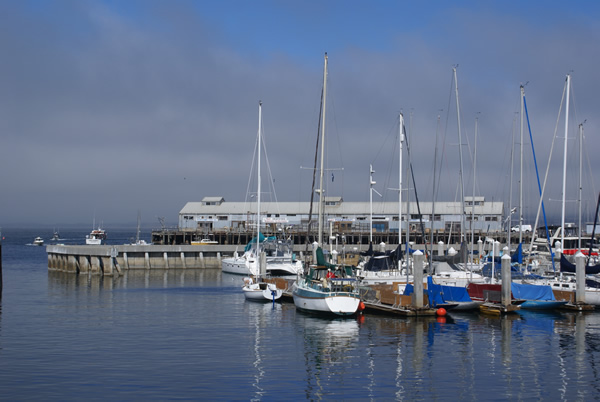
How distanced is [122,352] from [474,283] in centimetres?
2583

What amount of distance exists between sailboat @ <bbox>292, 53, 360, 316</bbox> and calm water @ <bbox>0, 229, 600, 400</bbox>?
1.02 metres

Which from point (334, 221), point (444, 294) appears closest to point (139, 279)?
point (444, 294)

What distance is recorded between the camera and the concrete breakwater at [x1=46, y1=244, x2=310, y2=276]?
71875mm

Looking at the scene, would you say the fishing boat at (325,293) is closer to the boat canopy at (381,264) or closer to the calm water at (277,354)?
the calm water at (277,354)

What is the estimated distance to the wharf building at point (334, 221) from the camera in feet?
343

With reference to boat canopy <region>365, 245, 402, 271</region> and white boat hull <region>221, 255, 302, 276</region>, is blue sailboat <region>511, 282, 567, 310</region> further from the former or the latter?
white boat hull <region>221, 255, 302, 276</region>

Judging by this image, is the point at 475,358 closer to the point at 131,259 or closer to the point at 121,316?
the point at 121,316

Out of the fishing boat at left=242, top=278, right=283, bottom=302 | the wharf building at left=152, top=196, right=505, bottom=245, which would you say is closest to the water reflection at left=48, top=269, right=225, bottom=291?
the fishing boat at left=242, top=278, right=283, bottom=302

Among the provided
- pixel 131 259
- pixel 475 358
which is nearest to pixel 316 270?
pixel 475 358

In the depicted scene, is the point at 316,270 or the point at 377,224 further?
the point at 377,224

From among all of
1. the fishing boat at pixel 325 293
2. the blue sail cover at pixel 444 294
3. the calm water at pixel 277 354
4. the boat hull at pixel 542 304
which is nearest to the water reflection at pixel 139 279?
the calm water at pixel 277 354

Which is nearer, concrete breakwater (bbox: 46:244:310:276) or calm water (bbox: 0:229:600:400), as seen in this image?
calm water (bbox: 0:229:600:400)

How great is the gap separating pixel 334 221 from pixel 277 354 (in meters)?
83.4

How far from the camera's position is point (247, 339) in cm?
3478
